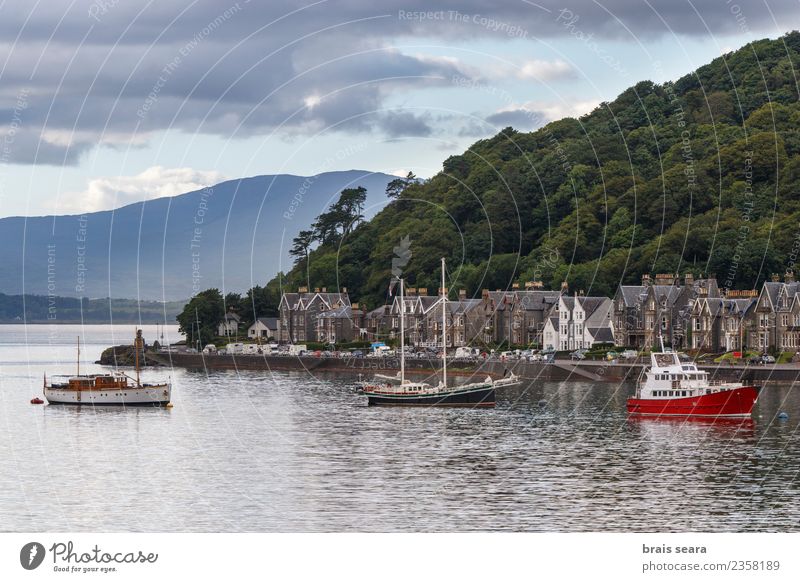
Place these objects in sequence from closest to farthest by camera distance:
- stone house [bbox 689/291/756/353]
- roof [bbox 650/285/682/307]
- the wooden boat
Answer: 1. the wooden boat
2. stone house [bbox 689/291/756/353]
3. roof [bbox 650/285/682/307]

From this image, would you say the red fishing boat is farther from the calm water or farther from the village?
the village

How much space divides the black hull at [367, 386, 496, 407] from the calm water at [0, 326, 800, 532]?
2045mm

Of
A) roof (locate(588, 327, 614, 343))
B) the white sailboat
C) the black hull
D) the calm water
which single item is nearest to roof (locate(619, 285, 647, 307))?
roof (locate(588, 327, 614, 343))

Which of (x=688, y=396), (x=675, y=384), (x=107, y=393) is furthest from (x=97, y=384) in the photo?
(x=688, y=396)

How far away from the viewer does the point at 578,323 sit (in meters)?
172

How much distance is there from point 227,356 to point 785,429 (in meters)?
117

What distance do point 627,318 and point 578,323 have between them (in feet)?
26.0

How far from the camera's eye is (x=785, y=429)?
91.4 metres

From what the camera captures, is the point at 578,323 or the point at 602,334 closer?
the point at 602,334

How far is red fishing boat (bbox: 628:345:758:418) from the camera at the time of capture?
101 m

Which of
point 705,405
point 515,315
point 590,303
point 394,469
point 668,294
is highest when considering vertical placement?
point 668,294

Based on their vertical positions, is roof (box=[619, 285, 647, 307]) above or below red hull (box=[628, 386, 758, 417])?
above

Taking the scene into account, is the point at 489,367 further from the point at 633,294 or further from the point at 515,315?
the point at 515,315
